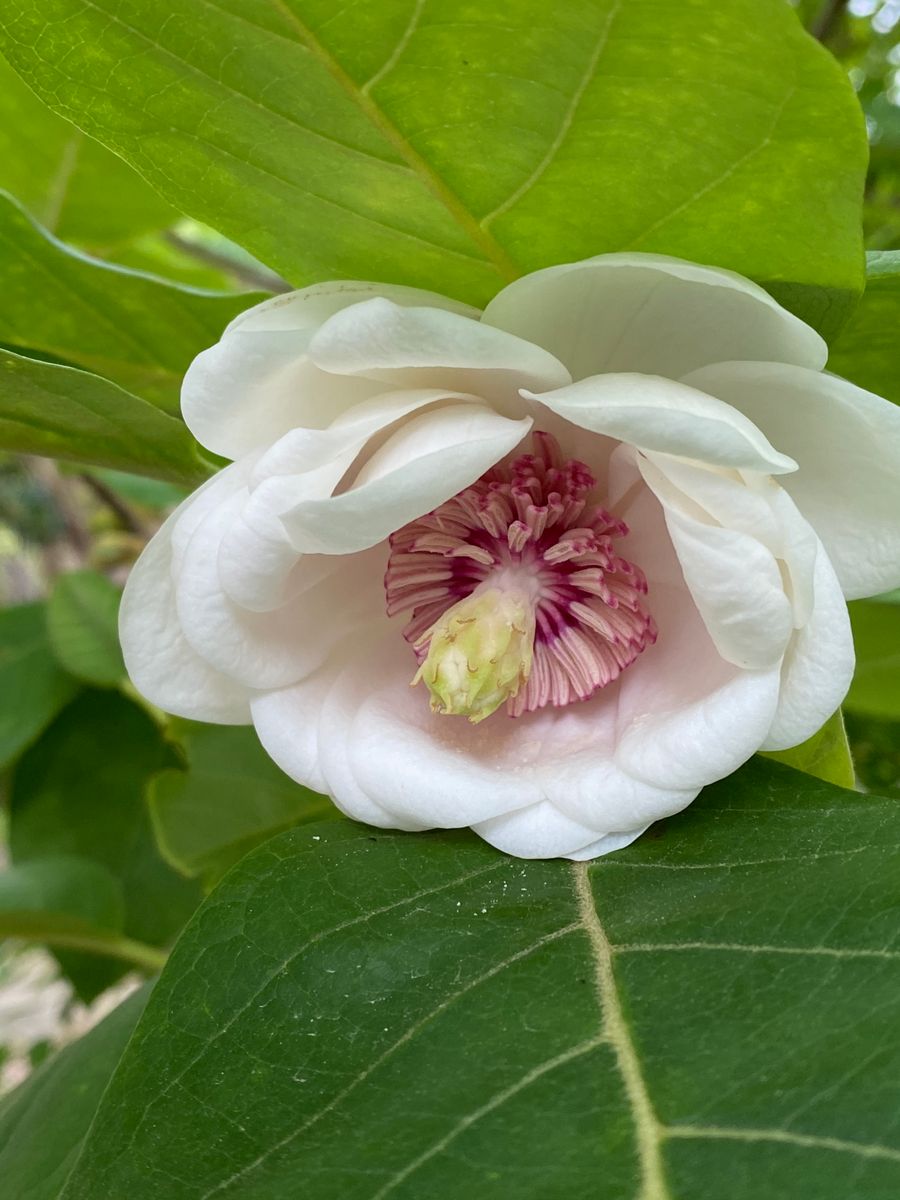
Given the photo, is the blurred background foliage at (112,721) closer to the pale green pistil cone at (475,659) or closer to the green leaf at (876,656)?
the green leaf at (876,656)

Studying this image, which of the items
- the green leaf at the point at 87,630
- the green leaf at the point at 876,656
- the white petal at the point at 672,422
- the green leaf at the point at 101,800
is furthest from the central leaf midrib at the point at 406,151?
the green leaf at the point at 101,800

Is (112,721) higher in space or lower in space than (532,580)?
lower

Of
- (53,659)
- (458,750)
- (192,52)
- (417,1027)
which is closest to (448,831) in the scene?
(458,750)

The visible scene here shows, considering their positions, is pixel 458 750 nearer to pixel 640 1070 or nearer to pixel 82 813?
pixel 640 1070

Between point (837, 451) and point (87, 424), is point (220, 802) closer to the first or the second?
point (87, 424)

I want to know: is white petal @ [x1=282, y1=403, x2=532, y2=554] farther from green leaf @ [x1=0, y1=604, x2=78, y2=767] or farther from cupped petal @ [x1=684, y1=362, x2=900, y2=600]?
green leaf @ [x1=0, y1=604, x2=78, y2=767]

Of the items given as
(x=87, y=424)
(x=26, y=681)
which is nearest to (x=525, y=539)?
(x=87, y=424)
